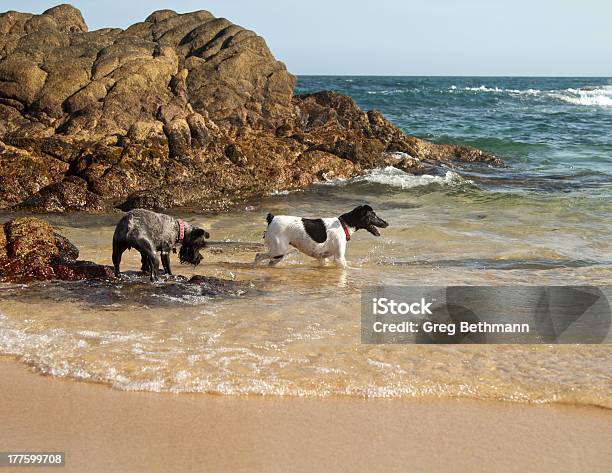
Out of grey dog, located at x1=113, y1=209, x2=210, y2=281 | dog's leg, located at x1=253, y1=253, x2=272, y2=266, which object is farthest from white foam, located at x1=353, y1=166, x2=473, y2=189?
grey dog, located at x1=113, y1=209, x2=210, y2=281

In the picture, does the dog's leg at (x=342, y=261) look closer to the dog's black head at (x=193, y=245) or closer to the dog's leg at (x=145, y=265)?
the dog's black head at (x=193, y=245)

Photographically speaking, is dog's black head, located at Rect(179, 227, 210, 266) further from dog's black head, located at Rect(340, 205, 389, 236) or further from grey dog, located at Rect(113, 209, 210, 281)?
dog's black head, located at Rect(340, 205, 389, 236)

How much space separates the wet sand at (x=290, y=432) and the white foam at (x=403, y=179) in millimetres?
13779

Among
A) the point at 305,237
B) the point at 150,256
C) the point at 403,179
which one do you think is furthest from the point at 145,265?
the point at 403,179

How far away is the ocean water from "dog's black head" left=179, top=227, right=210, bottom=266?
0.66 metres

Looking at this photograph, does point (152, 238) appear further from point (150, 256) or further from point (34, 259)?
point (34, 259)

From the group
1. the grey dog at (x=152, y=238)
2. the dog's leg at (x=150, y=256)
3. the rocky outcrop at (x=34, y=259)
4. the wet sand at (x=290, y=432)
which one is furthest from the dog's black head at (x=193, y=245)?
the wet sand at (x=290, y=432)

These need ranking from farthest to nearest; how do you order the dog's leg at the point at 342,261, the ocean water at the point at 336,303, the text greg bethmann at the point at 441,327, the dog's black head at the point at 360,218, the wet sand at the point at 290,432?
the dog's black head at the point at 360,218
the dog's leg at the point at 342,261
the text greg bethmann at the point at 441,327
the ocean water at the point at 336,303
the wet sand at the point at 290,432

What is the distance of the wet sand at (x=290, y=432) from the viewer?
4.66 m

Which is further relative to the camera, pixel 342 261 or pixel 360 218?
pixel 360 218

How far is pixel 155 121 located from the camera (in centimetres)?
1741

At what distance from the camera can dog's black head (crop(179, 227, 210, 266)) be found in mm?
9977

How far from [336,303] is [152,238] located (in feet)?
8.82

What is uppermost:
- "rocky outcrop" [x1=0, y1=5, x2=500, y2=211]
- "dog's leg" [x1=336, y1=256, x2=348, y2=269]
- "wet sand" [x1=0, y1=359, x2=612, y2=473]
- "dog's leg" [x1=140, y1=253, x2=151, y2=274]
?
"rocky outcrop" [x1=0, y1=5, x2=500, y2=211]
